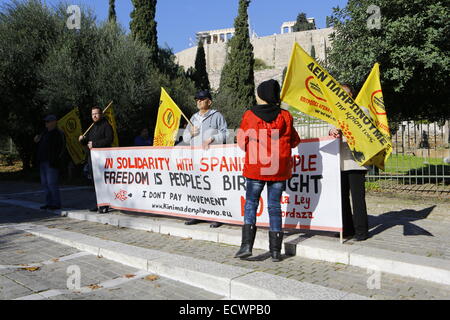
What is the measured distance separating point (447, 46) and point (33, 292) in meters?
9.31

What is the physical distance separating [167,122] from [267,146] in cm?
369

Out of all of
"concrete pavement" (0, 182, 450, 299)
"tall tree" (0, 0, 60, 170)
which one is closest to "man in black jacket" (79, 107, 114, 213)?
"concrete pavement" (0, 182, 450, 299)

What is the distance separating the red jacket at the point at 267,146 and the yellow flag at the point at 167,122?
3217 mm

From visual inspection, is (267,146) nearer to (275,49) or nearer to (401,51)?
(401,51)

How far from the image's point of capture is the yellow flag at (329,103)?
4.59 meters

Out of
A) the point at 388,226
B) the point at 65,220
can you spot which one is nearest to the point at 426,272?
the point at 388,226

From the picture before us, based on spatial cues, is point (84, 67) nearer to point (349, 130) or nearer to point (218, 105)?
point (218, 105)

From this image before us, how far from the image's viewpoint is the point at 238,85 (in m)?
33.6

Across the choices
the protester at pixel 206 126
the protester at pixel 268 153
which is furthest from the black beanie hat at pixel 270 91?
the protester at pixel 206 126

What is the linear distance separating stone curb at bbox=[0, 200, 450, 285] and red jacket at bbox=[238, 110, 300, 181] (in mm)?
951

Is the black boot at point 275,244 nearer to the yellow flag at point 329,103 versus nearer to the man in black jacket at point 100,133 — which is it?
Result: the yellow flag at point 329,103

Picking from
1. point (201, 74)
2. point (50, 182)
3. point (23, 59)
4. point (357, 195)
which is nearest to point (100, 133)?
point (50, 182)

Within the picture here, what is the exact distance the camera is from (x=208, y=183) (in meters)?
6.00

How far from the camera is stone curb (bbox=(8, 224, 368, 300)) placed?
334 centimetres
